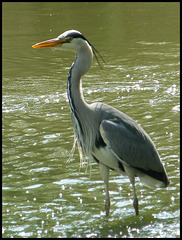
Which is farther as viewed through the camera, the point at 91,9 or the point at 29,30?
the point at 91,9

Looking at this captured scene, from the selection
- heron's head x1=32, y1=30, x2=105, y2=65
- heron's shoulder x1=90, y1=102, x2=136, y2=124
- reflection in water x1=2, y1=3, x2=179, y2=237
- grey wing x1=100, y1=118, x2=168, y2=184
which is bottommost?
reflection in water x1=2, y1=3, x2=179, y2=237

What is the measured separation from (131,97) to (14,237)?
Answer: 4566 millimetres

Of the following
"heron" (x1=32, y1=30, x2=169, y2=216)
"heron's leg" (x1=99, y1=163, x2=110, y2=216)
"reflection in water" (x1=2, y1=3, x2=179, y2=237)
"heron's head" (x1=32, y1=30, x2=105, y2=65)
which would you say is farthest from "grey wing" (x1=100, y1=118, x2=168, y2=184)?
"heron's head" (x1=32, y1=30, x2=105, y2=65)

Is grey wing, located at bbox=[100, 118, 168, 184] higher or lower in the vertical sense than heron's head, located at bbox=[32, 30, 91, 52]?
lower

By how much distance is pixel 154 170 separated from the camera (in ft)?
16.1

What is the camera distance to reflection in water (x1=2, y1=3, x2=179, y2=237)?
15.8 feet

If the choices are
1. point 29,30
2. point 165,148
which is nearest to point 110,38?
point 29,30

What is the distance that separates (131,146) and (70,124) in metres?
2.66

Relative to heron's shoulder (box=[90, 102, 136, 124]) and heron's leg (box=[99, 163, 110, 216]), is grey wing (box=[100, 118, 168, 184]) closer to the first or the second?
heron's shoulder (box=[90, 102, 136, 124])

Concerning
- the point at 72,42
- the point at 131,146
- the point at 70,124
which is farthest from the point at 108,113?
the point at 70,124

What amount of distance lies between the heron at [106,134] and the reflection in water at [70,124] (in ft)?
1.11

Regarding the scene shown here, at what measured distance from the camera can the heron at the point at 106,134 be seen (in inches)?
187

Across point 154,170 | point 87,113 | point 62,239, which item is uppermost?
point 87,113

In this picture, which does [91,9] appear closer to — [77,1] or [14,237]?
[77,1]
